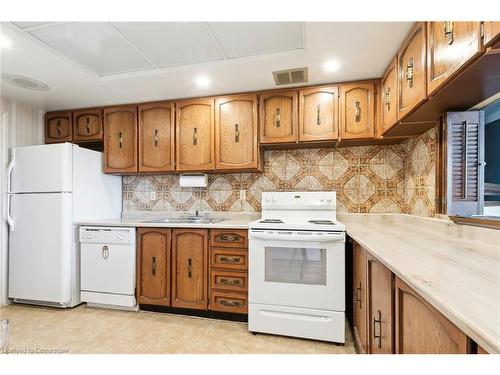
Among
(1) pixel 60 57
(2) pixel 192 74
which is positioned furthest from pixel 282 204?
(1) pixel 60 57

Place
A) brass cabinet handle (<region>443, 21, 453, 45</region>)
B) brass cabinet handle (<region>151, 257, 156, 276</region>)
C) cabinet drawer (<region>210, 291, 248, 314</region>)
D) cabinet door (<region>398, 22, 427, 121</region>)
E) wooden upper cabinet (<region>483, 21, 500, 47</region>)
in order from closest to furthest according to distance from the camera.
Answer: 1. wooden upper cabinet (<region>483, 21, 500, 47</region>)
2. brass cabinet handle (<region>443, 21, 453, 45</region>)
3. cabinet door (<region>398, 22, 427, 121</region>)
4. cabinet drawer (<region>210, 291, 248, 314</region>)
5. brass cabinet handle (<region>151, 257, 156, 276</region>)

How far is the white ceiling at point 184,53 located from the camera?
1513 mm

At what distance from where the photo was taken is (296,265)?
1.88 meters

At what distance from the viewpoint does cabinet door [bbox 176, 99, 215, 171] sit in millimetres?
2492

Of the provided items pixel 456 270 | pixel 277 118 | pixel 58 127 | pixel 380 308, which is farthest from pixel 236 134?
pixel 58 127

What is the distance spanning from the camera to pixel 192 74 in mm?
2053

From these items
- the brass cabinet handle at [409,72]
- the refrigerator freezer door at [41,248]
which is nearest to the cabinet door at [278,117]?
the brass cabinet handle at [409,72]

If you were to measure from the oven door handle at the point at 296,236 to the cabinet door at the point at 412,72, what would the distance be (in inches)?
35.7

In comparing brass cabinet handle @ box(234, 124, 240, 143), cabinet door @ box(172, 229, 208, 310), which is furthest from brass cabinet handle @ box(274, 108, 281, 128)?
cabinet door @ box(172, 229, 208, 310)

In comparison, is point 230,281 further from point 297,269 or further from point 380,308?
point 380,308

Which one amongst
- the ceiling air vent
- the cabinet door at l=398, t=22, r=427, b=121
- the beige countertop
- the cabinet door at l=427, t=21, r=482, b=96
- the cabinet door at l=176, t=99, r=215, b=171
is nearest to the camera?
the beige countertop

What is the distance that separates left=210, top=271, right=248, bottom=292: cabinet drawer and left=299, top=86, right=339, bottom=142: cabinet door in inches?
52.4

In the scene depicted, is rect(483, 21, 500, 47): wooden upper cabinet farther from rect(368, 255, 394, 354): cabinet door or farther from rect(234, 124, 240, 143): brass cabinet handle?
rect(234, 124, 240, 143): brass cabinet handle
